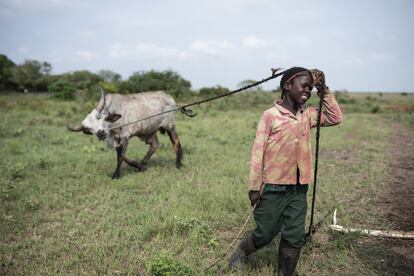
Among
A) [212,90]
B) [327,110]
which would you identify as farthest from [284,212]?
[212,90]

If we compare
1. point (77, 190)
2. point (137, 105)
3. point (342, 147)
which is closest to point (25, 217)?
point (77, 190)

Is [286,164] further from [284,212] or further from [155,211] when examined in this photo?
[155,211]

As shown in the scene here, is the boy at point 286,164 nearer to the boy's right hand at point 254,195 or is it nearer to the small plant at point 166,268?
the boy's right hand at point 254,195

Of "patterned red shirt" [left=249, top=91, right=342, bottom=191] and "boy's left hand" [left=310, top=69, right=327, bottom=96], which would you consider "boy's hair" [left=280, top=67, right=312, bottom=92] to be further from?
"patterned red shirt" [left=249, top=91, right=342, bottom=191]

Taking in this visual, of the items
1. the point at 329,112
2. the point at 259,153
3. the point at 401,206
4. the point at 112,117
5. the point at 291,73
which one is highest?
the point at 291,73

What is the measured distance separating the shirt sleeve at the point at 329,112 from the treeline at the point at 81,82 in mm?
24586

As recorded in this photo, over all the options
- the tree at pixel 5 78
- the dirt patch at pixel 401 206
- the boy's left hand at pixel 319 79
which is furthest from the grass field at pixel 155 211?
the tree at pixel 5 78

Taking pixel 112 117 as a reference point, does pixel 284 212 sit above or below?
below


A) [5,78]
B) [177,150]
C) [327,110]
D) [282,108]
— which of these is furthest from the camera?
[5,78]

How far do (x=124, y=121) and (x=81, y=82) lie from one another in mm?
40453

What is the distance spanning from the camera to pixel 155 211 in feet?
18.0

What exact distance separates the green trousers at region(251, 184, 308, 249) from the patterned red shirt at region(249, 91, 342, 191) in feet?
0.40

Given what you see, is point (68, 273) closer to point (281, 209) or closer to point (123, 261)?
point (123, 261)

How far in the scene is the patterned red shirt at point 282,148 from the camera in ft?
11.0
